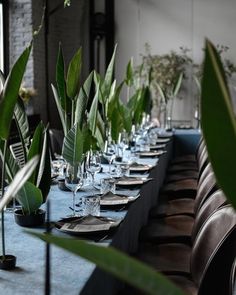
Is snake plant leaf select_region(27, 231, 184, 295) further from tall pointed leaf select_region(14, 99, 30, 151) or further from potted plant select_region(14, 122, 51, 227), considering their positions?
tall pointed leaf select_region(14, 99, 30, 151)

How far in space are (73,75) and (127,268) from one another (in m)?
1.94

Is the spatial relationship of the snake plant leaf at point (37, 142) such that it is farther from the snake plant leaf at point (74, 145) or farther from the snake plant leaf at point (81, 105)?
the snake plant leaf at point (81, 105)

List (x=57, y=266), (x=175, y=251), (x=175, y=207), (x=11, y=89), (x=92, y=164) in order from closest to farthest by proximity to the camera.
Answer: (x=11, y=89) < (x=57, y=266) < (x=175, y=251) < (x=92, y=164) < (x=175, y=207)

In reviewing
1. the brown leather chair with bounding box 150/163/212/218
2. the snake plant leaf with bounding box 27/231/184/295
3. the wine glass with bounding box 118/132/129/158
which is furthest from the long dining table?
the wine glass with bounding box 118/132/129/158

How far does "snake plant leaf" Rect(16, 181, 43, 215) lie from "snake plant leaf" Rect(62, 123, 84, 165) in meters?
0.27

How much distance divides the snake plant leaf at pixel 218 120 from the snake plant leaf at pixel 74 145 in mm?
1358

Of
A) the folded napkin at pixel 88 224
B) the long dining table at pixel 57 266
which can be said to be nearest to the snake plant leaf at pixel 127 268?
the long dining table at pixel 57 266

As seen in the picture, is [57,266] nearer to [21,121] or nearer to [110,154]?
[21,121]

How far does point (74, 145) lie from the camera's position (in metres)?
2.01

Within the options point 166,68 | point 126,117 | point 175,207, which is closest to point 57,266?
point 175,207

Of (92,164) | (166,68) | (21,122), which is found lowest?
(92,164)

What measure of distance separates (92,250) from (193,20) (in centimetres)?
891

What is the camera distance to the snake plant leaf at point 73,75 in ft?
7.57

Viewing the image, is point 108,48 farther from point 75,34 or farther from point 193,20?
point 193,20
